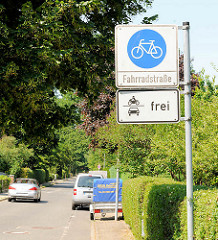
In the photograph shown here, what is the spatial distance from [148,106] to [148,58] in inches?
20.4

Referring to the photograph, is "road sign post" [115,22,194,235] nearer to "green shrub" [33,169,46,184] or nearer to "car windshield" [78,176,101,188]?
"car windshield" [78,176,101,188]

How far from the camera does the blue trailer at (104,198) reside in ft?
54.6

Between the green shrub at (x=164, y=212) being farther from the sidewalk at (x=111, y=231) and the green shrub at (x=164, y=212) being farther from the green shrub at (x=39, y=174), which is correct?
the green shrub at (x=39, y=174)

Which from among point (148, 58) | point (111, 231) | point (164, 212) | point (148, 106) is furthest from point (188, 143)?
point (111, 231)

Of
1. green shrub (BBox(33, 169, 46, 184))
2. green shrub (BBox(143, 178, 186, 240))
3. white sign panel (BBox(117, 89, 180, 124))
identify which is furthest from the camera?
green shrub (BBox(33, 169, 46, 184))

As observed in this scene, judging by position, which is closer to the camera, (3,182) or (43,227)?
(43,227)

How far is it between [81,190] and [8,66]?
14.1 meters

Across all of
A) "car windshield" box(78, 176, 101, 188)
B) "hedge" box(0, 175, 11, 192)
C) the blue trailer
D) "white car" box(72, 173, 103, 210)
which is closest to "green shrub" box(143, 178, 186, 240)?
the blue trailer

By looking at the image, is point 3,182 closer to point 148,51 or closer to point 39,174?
point 39,174

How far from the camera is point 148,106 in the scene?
455 cm

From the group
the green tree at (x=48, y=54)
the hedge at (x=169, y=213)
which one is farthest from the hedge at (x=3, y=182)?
the hedge at (x=169, y=213)

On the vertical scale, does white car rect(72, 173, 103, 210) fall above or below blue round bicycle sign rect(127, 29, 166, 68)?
below

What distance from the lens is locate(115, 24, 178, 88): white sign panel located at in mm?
4621

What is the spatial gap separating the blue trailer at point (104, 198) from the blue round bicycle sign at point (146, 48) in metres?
12.5
